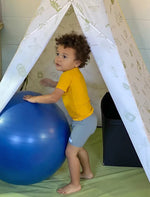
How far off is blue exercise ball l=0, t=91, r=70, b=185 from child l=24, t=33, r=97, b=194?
63 mm

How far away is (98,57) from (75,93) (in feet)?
0.81

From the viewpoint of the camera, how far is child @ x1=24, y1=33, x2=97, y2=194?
183 centimetres

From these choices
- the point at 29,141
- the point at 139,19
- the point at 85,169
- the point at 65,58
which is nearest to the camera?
the point at 29,141

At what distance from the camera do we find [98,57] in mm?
1764

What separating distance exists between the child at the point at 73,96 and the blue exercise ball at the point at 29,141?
63 millimetres

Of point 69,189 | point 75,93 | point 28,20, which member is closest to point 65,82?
point 75,93

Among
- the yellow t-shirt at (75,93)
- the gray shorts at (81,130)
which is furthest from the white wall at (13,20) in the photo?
the gray shorts at (81,130)

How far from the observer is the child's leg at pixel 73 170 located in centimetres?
188

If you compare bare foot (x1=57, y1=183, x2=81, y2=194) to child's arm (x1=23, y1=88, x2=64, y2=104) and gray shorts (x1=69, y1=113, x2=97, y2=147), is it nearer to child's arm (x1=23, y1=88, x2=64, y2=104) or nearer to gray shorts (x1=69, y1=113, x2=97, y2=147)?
gray shorts (x1=69, y1=113, x2=97, y2=147)

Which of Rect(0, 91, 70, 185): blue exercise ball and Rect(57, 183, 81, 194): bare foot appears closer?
Rect(0, 91, 70, 185): blue exercise ball

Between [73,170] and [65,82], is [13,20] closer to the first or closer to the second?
[65,82]

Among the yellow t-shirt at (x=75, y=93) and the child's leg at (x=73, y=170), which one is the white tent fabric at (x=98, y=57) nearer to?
the yellow t-shirt at (x=75, y=93)

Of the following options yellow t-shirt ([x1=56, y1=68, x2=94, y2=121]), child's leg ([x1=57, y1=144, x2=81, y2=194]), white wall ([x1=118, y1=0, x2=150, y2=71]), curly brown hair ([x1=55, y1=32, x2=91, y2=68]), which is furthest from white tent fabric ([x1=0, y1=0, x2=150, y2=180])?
white wall ([x1=118, y1=0, x2=150, y2=71])

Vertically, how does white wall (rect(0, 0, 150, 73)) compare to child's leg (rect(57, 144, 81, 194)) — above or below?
above
